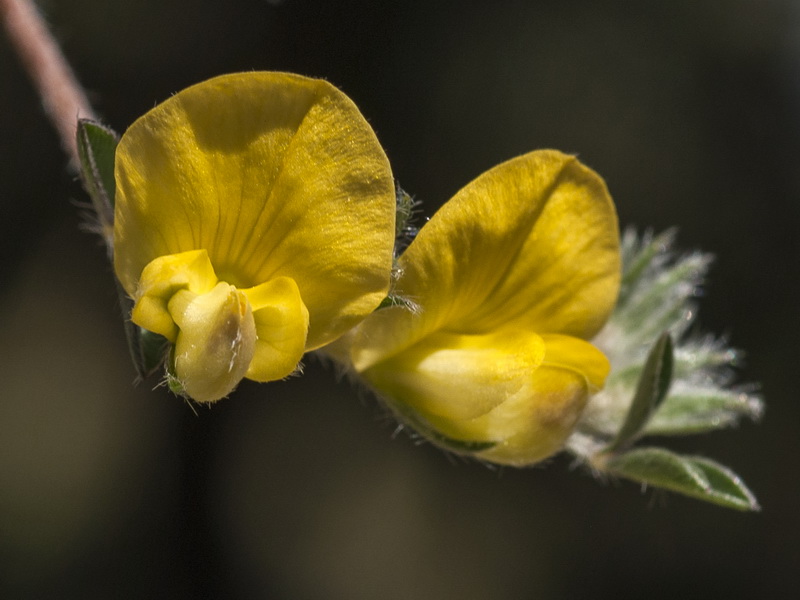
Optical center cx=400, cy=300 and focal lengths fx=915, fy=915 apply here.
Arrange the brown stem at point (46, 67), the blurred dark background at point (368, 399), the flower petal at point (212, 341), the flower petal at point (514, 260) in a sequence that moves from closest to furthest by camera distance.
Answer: the flower petal at point (212, 341) < the flower petal at point (514, 260) < the brown stem at point (46, 67) < the blurred dark background at point (368, 399)

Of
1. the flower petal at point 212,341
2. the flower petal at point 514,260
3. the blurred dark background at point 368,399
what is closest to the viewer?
the flower petal at point 212,341

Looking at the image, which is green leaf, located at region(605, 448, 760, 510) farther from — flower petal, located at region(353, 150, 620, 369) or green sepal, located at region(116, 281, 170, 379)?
green sepal, located at region(116, 281, 170, 379)

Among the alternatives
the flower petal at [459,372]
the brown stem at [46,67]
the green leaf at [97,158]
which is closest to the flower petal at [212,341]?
the green leaf at [97,158]

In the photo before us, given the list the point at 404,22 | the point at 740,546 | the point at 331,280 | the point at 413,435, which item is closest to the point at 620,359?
the point at 413,435

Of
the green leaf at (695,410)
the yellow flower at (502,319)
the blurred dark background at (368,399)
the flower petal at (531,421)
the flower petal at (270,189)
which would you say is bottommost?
the blurred dark background at (368,399)

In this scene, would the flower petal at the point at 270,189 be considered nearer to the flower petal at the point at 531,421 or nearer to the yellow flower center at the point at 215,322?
the yellow flower center at the point at 215,322

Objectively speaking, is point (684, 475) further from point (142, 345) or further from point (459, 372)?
point (142, 345)
